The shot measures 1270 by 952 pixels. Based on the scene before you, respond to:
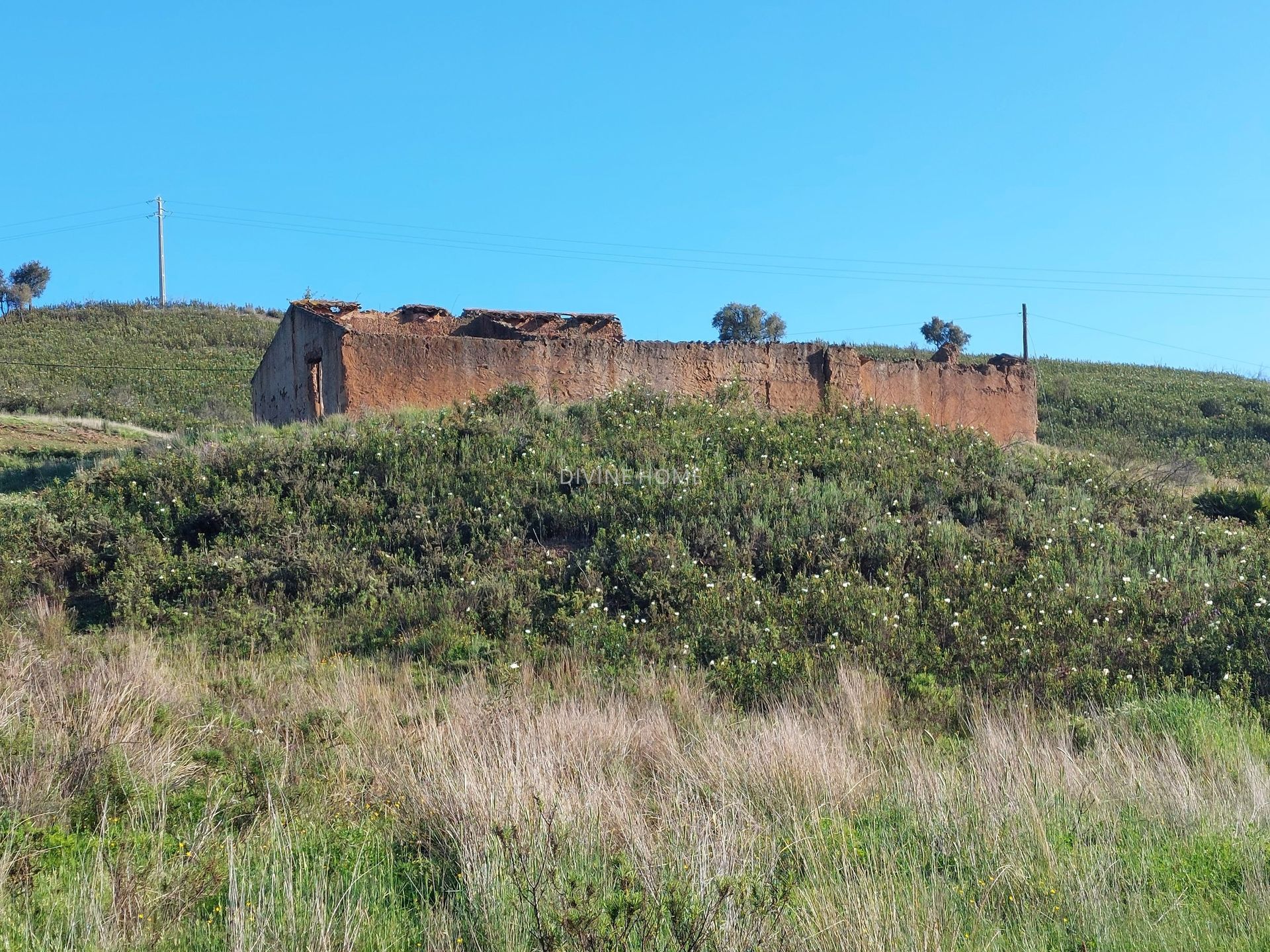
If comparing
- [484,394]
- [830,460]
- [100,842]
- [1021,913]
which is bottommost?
[1021,913]

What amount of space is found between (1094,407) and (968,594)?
23186mm

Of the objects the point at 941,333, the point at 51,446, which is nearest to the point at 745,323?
the point at 941,333

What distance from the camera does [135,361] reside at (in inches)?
1489

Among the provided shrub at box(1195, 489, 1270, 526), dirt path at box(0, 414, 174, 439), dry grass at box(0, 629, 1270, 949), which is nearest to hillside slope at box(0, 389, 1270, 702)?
shrub at box(1195, 489, 1270, 526)

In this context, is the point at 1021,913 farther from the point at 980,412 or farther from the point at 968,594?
the point at 980,412

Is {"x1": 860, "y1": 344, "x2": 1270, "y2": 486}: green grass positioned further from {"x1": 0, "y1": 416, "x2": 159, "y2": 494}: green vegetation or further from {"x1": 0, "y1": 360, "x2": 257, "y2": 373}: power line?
{"x1": 0, "y1": 360, "x2": 257, "y2": 373}: power line

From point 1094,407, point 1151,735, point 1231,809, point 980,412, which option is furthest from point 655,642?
point 1094,407

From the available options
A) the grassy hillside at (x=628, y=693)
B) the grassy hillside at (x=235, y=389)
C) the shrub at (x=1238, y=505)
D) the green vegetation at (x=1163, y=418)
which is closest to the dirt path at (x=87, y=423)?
the grassy hillside at (x=235, y=389)

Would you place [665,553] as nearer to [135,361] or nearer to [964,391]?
[964,391]

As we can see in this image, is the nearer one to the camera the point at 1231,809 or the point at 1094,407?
the point at 1231,809

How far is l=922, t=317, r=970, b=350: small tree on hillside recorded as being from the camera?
155ft

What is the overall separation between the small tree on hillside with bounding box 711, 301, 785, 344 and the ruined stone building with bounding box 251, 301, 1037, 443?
23847 millimetres

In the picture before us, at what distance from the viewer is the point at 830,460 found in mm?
12031

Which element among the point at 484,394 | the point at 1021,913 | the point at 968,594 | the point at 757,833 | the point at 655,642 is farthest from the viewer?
the point at 484,394
